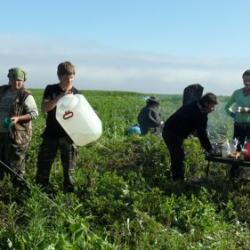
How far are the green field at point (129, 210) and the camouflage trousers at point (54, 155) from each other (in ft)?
0.52

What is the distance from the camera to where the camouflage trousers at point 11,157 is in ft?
22.5

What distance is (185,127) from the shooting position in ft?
24.9

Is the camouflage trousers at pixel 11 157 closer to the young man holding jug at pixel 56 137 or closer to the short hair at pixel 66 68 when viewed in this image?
the young man holding jug at pixel 56 137

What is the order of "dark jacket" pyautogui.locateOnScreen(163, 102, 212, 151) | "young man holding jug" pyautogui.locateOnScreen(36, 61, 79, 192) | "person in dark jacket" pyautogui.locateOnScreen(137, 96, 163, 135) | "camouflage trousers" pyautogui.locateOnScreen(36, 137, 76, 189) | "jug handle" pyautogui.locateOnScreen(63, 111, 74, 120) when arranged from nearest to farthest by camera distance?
"young man holding jug" pyautogui.locateOnScreen(36, 61, 79, 192) < "jug handle" pyautogui.locateOnScreen(63, 111, 74, 120) < "camouflage trousers" pyautogui.locateOnScreen(36, 137, 76, 189) < "dark jacket" pyautogui.locateOnScreen(163, 102, 212, 151) < "person in dark jacket" pyautogui.locateOnScreen(137, 96, 163, 135)

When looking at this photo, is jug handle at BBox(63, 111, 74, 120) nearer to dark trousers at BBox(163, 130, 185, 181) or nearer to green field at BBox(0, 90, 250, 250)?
green field at BBox(0, 90, 250, 250)

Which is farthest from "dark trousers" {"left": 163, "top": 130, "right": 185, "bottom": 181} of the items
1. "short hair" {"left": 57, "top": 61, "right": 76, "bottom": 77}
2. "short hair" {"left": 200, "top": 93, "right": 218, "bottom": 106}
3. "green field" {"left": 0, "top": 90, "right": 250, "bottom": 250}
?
"short hair" {"left": 57, "top": 61, "right": 76, "bottom": 77}

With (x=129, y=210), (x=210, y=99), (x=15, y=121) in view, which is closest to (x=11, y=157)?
(x=15, y=121)

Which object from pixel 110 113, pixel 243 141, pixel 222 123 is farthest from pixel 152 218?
pixel 110 113

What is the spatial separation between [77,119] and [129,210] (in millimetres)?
1102

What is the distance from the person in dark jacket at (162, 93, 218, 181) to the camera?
23.1 feet

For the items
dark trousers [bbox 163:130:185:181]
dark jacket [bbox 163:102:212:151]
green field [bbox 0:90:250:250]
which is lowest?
green field [bbox 0:90:250:250]

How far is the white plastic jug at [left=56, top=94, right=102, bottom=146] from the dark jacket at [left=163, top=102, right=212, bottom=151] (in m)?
1.39

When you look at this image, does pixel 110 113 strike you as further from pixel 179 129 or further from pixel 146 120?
pixel 179 129

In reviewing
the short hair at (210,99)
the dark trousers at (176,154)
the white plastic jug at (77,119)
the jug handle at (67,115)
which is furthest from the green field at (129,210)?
the short hair at (210,99)
